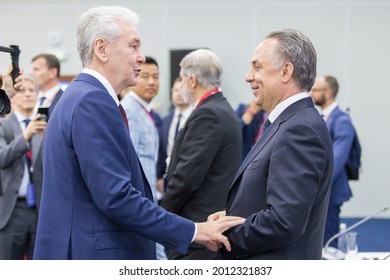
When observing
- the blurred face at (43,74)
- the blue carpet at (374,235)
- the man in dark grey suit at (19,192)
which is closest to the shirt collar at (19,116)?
the man in dark grey suit at (19,192)

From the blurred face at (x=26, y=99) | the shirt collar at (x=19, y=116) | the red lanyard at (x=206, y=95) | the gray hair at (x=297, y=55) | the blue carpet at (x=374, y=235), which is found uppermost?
the gray hair at (x=297, y=55)

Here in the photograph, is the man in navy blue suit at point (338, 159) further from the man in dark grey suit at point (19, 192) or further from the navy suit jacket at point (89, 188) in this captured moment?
the navy suit jacket at point (89, 188)

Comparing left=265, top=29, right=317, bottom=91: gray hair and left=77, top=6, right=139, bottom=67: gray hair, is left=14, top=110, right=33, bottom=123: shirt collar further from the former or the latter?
left=265, top=29, right=317, bottom=91: gray hair

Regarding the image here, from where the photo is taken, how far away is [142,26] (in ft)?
23.4

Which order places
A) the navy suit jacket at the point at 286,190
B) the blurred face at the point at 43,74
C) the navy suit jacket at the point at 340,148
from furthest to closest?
the navy suit jacket at the point at 340,148 < the blurred face at the point at 43,74 < the navy suit jacket at the point at 286,190

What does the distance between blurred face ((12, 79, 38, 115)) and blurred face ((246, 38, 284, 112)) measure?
6.62 feet

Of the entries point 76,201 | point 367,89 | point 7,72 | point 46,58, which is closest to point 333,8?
point 367,89

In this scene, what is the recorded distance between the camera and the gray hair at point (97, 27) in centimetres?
181

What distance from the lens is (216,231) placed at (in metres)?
1.83

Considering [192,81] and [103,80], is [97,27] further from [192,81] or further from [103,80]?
[192,81]

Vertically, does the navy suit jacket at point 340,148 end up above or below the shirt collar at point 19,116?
below

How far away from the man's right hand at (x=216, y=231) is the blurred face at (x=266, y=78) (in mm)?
394
